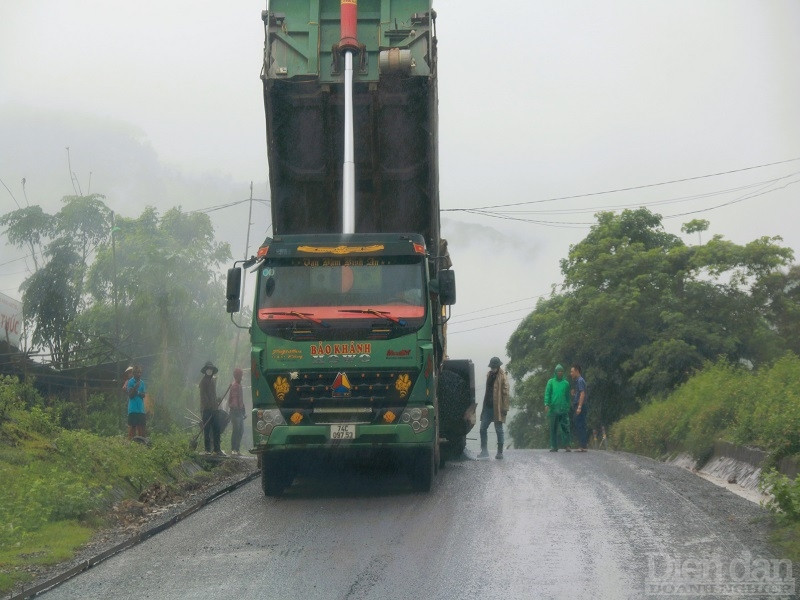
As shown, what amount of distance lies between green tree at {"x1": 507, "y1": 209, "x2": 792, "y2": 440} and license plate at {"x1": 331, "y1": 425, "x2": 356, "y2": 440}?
21.9 m

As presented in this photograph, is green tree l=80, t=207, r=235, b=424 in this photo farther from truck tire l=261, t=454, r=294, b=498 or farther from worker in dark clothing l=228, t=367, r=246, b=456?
truck tire l=261, t=454, r=294, b=498

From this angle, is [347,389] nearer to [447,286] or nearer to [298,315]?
[298,315]

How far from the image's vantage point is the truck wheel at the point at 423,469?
450 inches

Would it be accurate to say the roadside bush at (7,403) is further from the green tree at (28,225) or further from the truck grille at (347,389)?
the green tree at (28,225)

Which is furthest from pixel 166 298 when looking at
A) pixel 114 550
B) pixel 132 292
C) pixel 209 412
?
pixel 114 550

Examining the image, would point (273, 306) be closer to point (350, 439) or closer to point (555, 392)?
point (350, 439)

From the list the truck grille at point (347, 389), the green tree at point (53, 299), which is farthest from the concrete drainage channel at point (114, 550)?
the green tree at point (53, 299)

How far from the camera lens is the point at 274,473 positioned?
1152cm

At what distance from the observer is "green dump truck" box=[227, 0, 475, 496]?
11047 millimetres

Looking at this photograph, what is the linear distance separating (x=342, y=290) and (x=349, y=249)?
1.54 ft

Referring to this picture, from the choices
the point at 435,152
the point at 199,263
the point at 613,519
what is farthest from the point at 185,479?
the point at 199,263

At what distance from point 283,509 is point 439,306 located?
3.35 m

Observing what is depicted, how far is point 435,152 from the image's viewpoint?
42.6 feet

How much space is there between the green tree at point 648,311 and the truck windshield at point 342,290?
70.2ft
